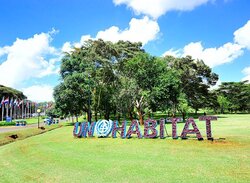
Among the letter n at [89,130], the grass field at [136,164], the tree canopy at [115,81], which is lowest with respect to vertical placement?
the grass field at [136,164]

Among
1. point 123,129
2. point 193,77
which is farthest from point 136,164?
point 193,77

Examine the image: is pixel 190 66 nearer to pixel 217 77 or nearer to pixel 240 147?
pixel 217 77

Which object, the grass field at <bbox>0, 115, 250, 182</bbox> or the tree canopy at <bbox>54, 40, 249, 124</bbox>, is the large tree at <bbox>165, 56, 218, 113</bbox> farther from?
the grass field at <bbox>0, 115, 250, 182</bbox>

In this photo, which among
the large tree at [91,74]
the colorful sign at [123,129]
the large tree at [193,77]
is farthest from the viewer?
the large tree at [193,77]

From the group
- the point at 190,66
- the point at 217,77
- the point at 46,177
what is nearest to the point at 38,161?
the point at 46,177

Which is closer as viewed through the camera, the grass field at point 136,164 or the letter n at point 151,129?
the grass field at point 136,164

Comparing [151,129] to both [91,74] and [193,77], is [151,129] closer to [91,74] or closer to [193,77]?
[91,74]

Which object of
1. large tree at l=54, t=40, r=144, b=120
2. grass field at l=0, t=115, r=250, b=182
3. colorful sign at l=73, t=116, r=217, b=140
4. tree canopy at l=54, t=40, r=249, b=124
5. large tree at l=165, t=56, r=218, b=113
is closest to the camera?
grass field at l=0, t=115, r=250, b=182

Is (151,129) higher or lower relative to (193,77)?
lower

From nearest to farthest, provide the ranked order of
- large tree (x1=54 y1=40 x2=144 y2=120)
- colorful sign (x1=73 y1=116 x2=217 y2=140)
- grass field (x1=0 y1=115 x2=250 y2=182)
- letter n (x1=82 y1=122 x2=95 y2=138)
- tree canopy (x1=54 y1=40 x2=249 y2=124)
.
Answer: grass field (x1=0 y1=115 x2=250 y2=182) < colorful sign (x1=73 y1=116 x2=217 y2=140) < letter n (x1=82 y1=122 x2=95 y2=138) < tree canopy (x1=54 y1=40 x2=249 y2=124) < large tree (x1=54 y1=40 x2=144 y2=120)

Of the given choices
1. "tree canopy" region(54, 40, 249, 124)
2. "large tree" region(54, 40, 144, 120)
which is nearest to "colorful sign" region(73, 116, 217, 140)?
"tree canopy" region(54, 40, 249, 124)

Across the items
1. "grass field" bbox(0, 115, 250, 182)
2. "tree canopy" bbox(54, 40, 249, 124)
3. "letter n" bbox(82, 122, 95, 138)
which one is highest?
"tree canopy" bbox(54, 40, 249, 124)

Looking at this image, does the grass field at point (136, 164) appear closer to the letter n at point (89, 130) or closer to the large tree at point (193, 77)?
the letter n at point (89, 130)

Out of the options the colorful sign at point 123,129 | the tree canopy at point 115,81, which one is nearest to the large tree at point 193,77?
the tree canopy at point 115,81
